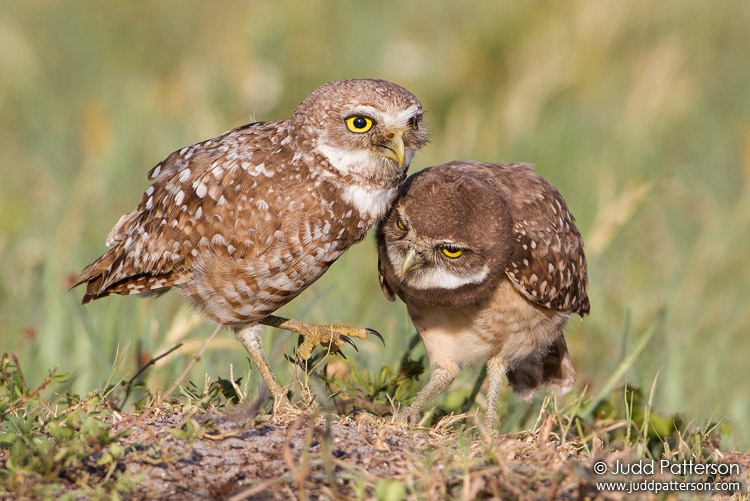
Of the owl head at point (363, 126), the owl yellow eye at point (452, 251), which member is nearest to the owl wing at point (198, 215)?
the owl head at point (363, 126)

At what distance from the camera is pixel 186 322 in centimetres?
552

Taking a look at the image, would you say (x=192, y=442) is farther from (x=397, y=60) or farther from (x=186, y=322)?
(x=397, y=60)

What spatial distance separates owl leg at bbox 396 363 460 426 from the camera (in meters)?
4.46

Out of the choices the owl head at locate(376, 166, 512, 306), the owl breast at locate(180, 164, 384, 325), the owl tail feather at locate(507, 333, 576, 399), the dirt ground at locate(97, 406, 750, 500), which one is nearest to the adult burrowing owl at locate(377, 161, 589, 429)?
the owl head at locate(376, 166, 512, 306)

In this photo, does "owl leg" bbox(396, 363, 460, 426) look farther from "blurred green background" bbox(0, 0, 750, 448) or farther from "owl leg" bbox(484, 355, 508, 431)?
"blurred green background" bbox(0, 0, 750, 448)

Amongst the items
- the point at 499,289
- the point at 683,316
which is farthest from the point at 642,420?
the point at 683,316

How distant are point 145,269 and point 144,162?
4.65 metres

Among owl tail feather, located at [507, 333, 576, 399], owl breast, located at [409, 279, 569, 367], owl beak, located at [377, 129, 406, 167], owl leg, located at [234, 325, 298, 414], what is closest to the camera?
owl beak, located at [377, 129, 406, 167]

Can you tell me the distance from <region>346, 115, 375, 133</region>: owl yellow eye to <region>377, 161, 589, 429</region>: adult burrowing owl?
1.65ft

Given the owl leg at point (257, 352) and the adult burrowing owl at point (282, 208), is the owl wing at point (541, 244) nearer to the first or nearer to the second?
the adult burrowing owl at point (282, 208)

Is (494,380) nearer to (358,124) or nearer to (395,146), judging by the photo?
(395,146)

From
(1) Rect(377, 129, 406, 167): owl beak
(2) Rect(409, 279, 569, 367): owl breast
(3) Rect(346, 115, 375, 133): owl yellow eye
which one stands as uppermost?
(3) Rect(346, 115, 375, 133): owl yellow eye

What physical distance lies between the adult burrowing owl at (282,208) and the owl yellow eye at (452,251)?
0.35 metres

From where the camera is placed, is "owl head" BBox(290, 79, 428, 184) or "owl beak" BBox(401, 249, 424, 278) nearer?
"owl head" BBox(290, 79, 428, 184)
